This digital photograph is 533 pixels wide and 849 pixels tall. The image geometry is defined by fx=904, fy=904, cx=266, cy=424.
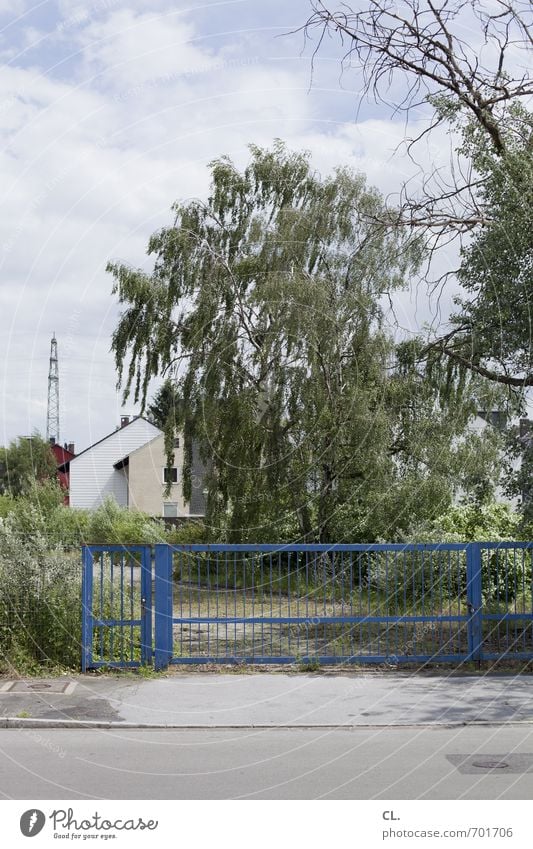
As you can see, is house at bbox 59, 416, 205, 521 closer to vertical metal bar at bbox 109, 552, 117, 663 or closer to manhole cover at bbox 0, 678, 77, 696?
vertical metal bar at bbox 109, 552, 117, 663

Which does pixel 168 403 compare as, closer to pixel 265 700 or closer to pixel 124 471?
pixel 265 700

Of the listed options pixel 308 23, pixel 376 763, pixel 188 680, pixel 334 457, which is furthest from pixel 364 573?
pixel 334 457

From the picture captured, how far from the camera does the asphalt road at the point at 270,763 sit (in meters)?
6.79

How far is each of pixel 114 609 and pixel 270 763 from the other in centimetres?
459

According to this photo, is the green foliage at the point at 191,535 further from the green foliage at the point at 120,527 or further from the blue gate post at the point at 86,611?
the blue gate post at the point at 86,611

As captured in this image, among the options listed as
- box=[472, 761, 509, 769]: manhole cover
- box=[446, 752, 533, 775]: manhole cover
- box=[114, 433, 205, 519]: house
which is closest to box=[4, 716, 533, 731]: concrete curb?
box=[446, 752, 533, 775]: manhole cover

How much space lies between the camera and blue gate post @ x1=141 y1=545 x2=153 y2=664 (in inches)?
447

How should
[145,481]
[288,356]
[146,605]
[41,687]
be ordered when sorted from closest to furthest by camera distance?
[41,687], [146,605], [288,356], [145,481]

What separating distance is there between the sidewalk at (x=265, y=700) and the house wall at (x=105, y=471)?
173ft

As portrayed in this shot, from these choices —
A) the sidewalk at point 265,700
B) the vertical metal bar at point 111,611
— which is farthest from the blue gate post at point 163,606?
the vertical metal bar at point 111,611

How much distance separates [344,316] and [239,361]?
3273 mm

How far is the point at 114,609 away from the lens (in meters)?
11.8

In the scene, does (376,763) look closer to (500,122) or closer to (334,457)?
(500,122)

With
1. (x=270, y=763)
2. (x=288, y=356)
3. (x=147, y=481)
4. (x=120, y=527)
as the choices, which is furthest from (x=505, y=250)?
(x=147, y=481)
